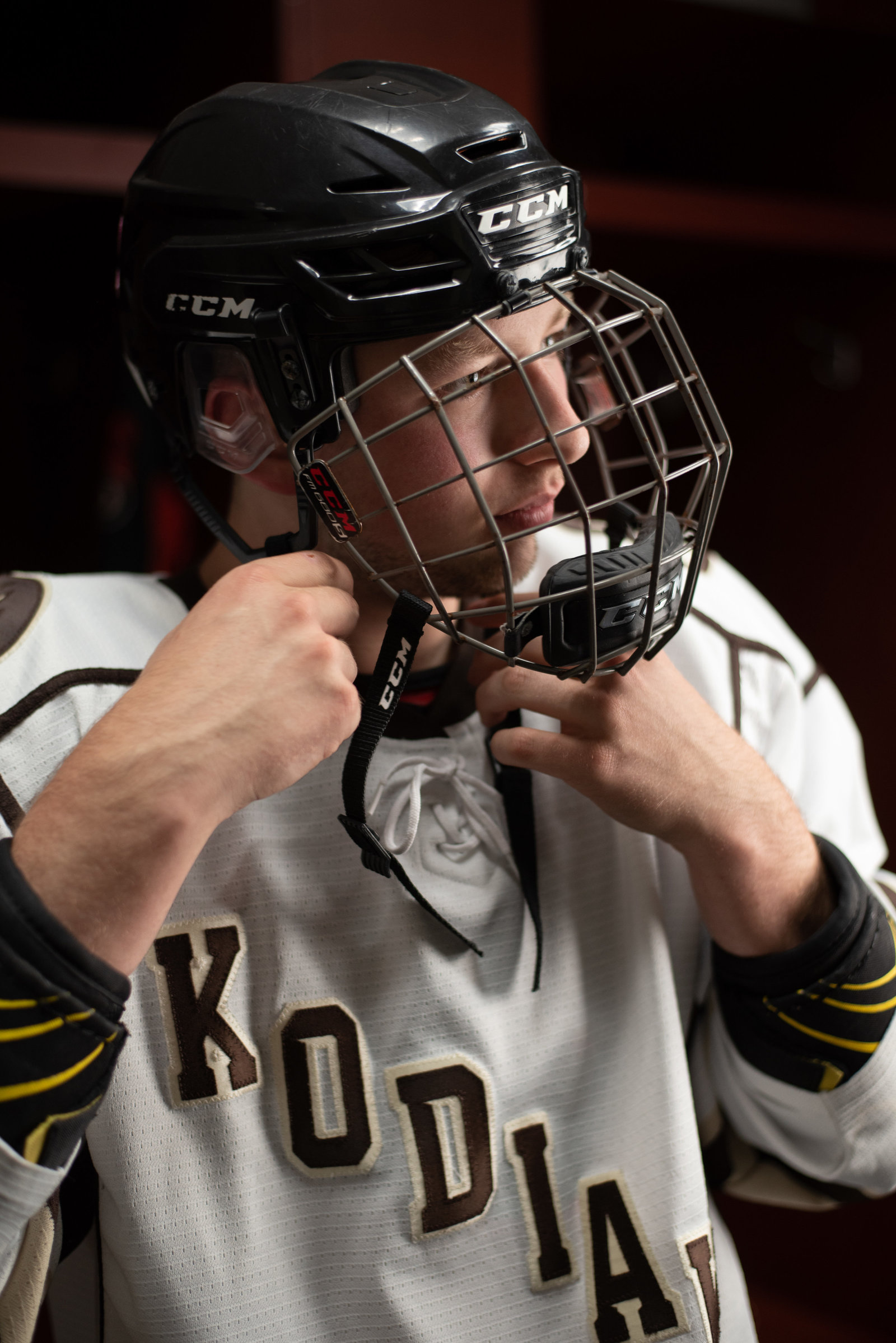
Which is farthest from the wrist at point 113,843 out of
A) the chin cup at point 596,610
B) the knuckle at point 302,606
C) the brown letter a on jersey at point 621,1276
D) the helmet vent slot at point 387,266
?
the brown letter a on jersey at point 621,1276

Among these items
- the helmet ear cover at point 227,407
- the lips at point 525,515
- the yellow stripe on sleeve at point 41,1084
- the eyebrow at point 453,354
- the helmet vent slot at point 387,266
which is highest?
the helmet vent slot at point 387,266

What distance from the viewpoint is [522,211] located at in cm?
Result: 76

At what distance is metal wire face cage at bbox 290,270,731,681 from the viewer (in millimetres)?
695

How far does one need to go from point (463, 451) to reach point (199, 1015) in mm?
460

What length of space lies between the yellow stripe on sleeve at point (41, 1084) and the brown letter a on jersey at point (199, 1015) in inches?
5.6

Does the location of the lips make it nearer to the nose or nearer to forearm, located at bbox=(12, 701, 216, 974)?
the nose

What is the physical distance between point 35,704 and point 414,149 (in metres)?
0.49

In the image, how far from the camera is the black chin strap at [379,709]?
771 millimetres

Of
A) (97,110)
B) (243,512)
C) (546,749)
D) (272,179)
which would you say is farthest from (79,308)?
(546,749)

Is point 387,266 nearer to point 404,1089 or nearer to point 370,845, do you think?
point 370,845

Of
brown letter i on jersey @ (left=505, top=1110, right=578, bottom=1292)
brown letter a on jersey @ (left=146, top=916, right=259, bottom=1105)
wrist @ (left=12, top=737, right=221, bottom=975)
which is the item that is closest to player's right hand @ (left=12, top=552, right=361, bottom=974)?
wrist @ (left=12, top=737, right=221, bottom=975)

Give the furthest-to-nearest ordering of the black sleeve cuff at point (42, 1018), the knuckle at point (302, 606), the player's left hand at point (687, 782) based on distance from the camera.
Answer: the player's left hand at point (687, 782) < the knuckle at point (302, 606) < the black sleeve cuff at point (42, 1018)

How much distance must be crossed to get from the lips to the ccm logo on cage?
0.20 meters

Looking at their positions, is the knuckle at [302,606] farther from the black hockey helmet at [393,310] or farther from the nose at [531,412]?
the nose at [531,412]
